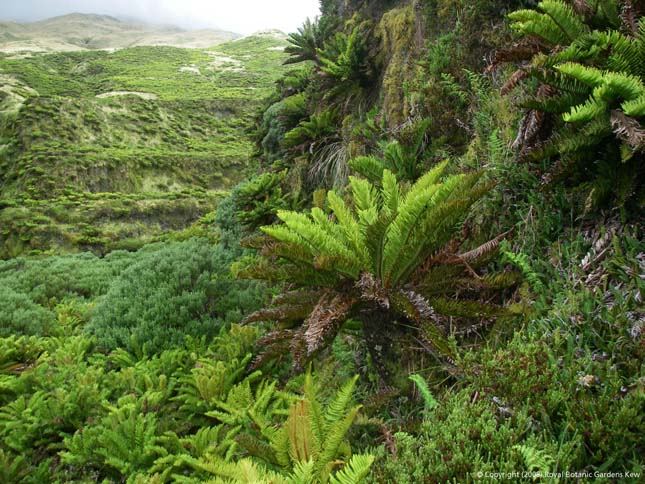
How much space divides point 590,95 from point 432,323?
56.8 inches

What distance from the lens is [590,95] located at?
2018 mm

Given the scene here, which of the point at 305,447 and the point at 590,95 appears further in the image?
the point at 590,95

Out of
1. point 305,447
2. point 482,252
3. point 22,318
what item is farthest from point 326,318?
point 22,318

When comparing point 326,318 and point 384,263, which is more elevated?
point 384,263

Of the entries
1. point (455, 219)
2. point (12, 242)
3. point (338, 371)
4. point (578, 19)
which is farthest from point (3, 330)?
point (12, 242)

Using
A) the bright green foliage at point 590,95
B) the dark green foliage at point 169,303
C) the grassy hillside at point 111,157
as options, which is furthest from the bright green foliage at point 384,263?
the grassy hillside at point 111,157

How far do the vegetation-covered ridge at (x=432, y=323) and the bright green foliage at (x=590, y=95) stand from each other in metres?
0.01

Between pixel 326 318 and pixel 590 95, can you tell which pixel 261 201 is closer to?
pixel 326 318

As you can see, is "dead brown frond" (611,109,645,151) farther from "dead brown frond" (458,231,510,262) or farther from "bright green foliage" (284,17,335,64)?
"bright green foliage" (284,17,335,64)

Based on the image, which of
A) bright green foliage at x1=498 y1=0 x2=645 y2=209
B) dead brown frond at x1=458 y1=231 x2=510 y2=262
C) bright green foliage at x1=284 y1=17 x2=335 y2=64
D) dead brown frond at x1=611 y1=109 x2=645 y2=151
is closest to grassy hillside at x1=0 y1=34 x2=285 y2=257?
bright green foliage at x1=284 y1=17 x2=335 y2=64

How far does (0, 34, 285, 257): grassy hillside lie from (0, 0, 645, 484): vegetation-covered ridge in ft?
57.4

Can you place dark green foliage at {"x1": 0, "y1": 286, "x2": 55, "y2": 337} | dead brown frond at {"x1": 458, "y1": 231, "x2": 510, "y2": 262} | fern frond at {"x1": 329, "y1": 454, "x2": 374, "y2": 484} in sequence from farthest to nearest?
dark green foliage at {"x1": 0, "y1": 286, "x2": 55, "y2": 337} < dead brown frond at {"x1": 458, "y1": 231, "x2": 510, "y2": 262} < fern frond at {"x1": 329, "y1": 454, "x2": 374, "y2": 484}

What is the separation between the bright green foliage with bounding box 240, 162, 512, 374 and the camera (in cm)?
216

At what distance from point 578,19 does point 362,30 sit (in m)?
5.52
